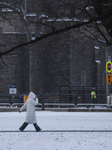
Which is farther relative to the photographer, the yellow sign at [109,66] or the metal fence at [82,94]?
the metal fence at [82,94]

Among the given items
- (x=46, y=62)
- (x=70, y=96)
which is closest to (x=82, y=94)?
(x=70, y=96)

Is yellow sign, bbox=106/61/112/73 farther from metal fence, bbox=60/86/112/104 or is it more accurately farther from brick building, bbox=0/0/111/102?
brick building, bbox=0/0/111/102

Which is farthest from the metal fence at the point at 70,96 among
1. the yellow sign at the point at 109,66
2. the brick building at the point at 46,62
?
the yellow sign at the point at 109,66

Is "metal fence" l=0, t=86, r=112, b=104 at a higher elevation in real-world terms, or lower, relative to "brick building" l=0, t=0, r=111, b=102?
lower

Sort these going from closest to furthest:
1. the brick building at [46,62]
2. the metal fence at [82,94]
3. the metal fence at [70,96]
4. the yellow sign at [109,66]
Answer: the yellow sign at [109,66] < the metal fence at [70,96] < the metal fence at [82,94] < the brick building at [46,62]

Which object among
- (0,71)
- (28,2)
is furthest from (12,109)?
(28,2)

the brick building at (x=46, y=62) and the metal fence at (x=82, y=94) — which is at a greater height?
the brick building at (x=46, y=62)

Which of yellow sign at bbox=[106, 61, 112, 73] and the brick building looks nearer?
yellow sign at bbox=[106, 61, 112, 73]

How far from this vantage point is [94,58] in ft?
131

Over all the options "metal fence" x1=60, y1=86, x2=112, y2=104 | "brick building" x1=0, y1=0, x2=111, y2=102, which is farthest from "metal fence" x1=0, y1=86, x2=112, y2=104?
"brick building" x1=0, y1=0, x2=111, y2=102

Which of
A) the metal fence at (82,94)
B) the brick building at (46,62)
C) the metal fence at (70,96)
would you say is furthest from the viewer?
the brick building at (46,62)

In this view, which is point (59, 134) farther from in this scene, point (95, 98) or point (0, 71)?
point (0, 71)

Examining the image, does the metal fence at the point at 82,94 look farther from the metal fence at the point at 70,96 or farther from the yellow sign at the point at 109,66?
the yellow sign at the point at 109,66

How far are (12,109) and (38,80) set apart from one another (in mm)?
9959
